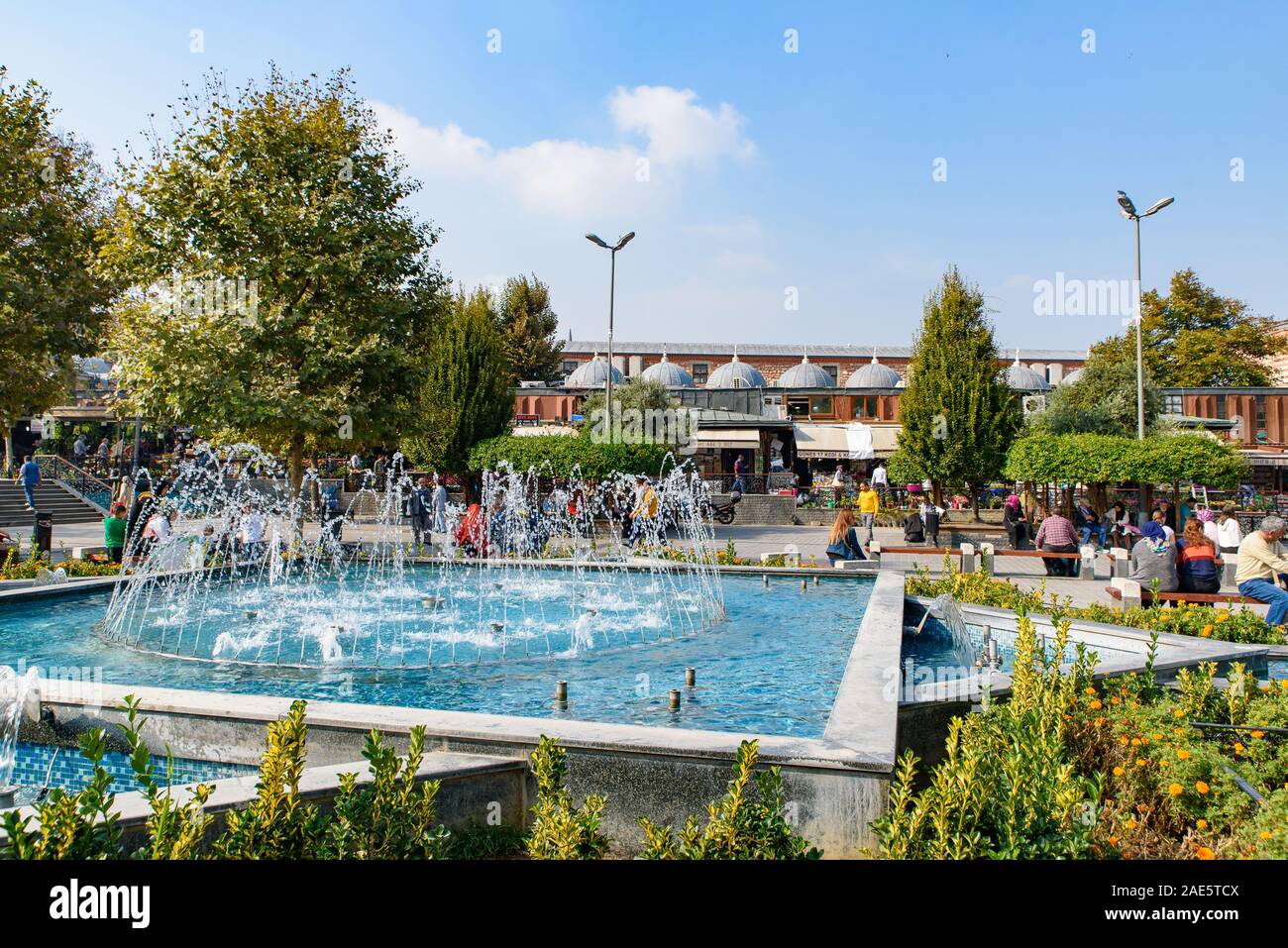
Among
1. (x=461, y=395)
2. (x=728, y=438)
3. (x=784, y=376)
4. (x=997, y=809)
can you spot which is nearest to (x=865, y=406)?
(x=784, y=376)

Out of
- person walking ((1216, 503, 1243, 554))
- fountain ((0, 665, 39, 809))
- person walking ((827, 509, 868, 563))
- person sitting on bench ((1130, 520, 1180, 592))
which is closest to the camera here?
fountain ((0, 665, 39, 809))

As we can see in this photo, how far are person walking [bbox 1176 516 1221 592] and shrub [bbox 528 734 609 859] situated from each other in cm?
1006

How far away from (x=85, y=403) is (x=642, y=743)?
140 feet

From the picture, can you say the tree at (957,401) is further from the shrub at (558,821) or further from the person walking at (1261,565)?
the shrub at (558,821)

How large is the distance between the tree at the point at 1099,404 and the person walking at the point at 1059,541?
14.7 m

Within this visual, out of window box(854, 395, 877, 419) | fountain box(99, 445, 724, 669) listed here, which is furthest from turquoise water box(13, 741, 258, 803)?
window box(854, 395, 877, 419)

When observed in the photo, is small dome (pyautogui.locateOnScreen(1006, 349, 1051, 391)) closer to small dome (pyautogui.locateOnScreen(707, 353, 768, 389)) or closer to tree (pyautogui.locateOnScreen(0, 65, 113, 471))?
small dome (pyautogui.locateOnScreen(707, 353, 768, 389))

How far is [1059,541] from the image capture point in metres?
16.3

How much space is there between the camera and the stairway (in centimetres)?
2570

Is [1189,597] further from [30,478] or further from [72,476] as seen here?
[72,476]

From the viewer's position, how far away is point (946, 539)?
78.1 ft

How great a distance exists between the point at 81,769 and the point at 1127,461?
21179mm

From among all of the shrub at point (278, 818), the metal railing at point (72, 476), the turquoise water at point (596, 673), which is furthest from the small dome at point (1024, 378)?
the shrub at point (278, 818)
